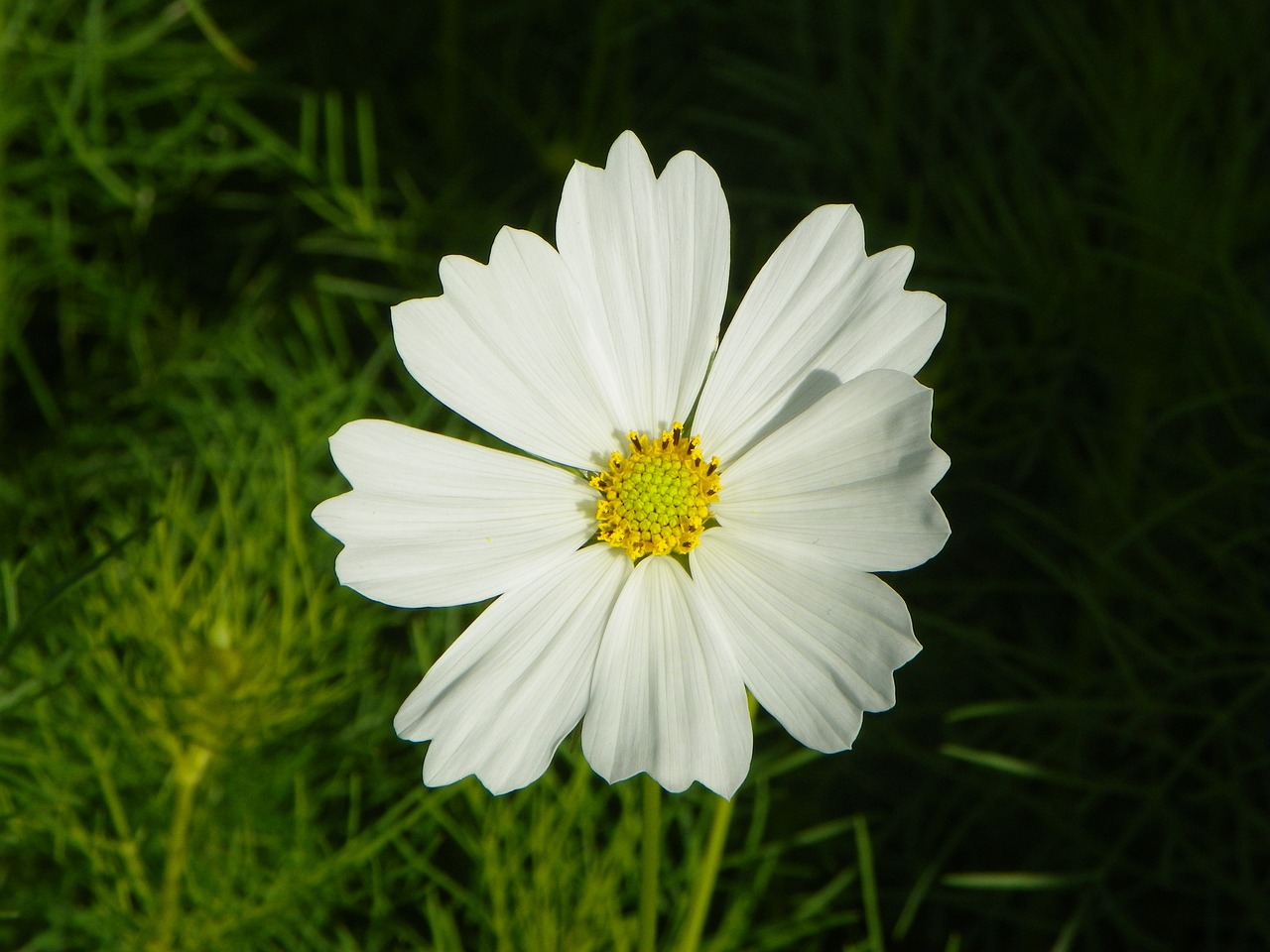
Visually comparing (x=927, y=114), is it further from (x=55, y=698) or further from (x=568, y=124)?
(x=55, y=698)

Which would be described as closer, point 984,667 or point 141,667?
point 141,667

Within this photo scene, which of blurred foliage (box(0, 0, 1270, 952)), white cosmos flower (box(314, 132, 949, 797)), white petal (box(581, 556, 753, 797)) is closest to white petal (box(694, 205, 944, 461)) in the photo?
white cosmos flower (box(314, 132, 949, 797))

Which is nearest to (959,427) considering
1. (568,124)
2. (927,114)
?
(927,114)

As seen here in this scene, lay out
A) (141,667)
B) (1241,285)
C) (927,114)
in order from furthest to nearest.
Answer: (927,114)
(1241,285)
(141,667)

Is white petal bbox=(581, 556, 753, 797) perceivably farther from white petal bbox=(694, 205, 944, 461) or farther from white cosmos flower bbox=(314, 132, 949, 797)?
white petal bbox=(694, 205, 944, 461)

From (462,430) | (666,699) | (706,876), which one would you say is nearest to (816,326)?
(666,699)

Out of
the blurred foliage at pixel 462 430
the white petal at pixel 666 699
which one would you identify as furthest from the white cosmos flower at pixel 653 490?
the blurred foliage at pixel 462 430

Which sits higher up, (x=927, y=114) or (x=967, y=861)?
(x=927, y=114)

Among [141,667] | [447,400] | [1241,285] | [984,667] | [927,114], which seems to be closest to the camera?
[447,400]
